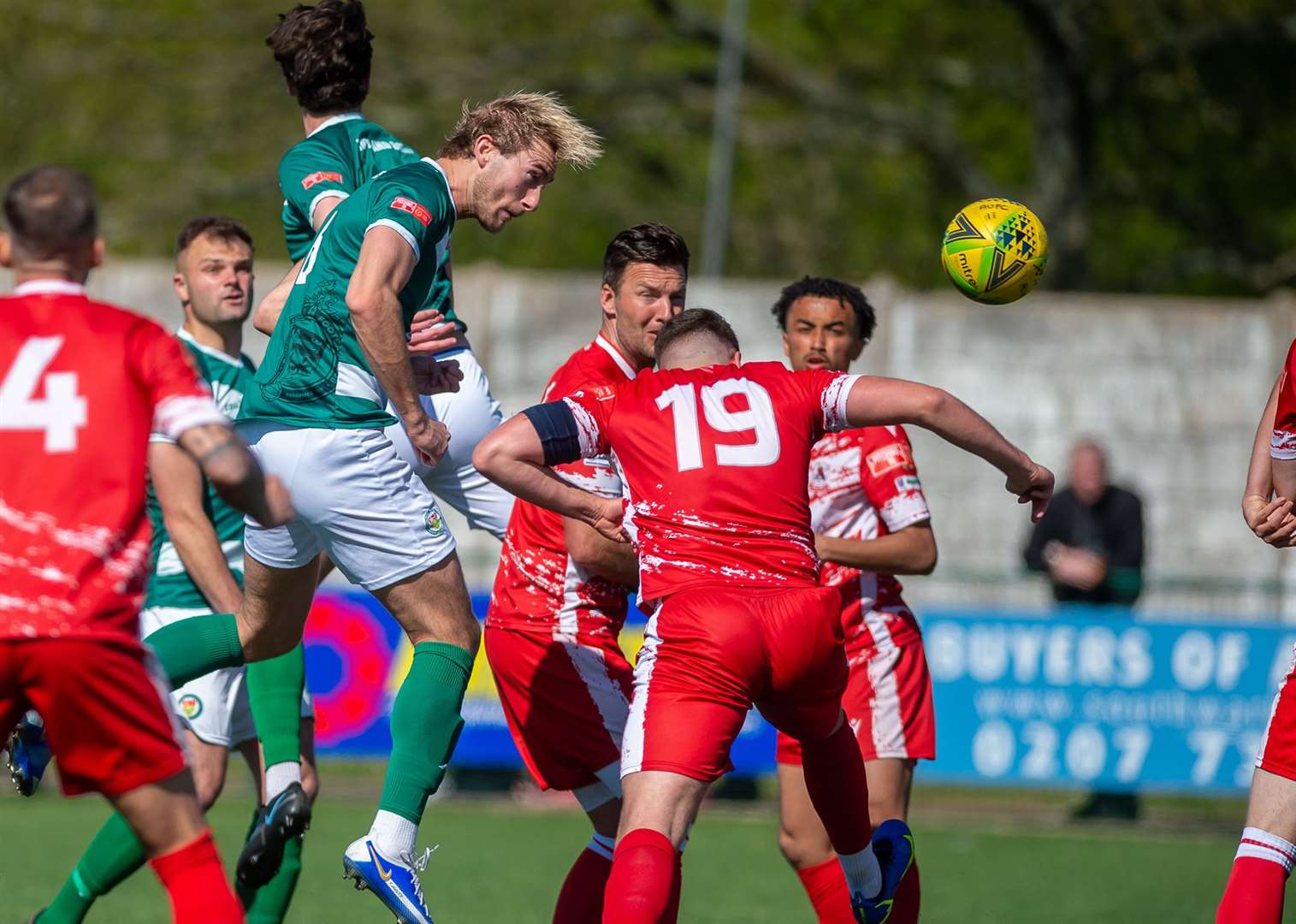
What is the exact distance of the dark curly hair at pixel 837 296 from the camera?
6625 mm

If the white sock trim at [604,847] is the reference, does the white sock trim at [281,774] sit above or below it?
above

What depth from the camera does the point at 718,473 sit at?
16.4 feet

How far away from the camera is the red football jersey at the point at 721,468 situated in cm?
503

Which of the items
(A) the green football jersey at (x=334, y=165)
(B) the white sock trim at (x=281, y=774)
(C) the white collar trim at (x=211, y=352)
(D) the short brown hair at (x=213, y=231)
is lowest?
(B) the white sock trim at (x=281, y=774)

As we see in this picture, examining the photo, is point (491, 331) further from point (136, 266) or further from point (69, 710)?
point (69, 710)

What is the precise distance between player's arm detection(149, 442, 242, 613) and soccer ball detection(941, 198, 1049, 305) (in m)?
2.76

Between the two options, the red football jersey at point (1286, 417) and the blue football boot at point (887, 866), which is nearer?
the red football jersey at point (1286, 417)

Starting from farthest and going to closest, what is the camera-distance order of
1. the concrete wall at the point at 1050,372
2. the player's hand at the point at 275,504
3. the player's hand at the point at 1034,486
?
the concrete wall at the point at 1050,372 → the player's hand at the point at 1034,486 → the player's hand at the point at 275,504

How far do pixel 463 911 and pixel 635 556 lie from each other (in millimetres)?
2932

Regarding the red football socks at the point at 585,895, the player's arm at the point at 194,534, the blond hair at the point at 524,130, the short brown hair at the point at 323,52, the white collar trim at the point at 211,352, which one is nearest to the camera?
the blond hair at the point at 524,130

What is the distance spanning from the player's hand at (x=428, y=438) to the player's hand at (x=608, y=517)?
1.76 feet

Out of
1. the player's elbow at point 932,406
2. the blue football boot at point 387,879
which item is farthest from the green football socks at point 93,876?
the player's elbow at point 932,406

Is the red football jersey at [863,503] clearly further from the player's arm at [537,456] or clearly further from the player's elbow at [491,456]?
the player's elbow at [491,456]

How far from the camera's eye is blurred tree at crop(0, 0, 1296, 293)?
19.5 meters
